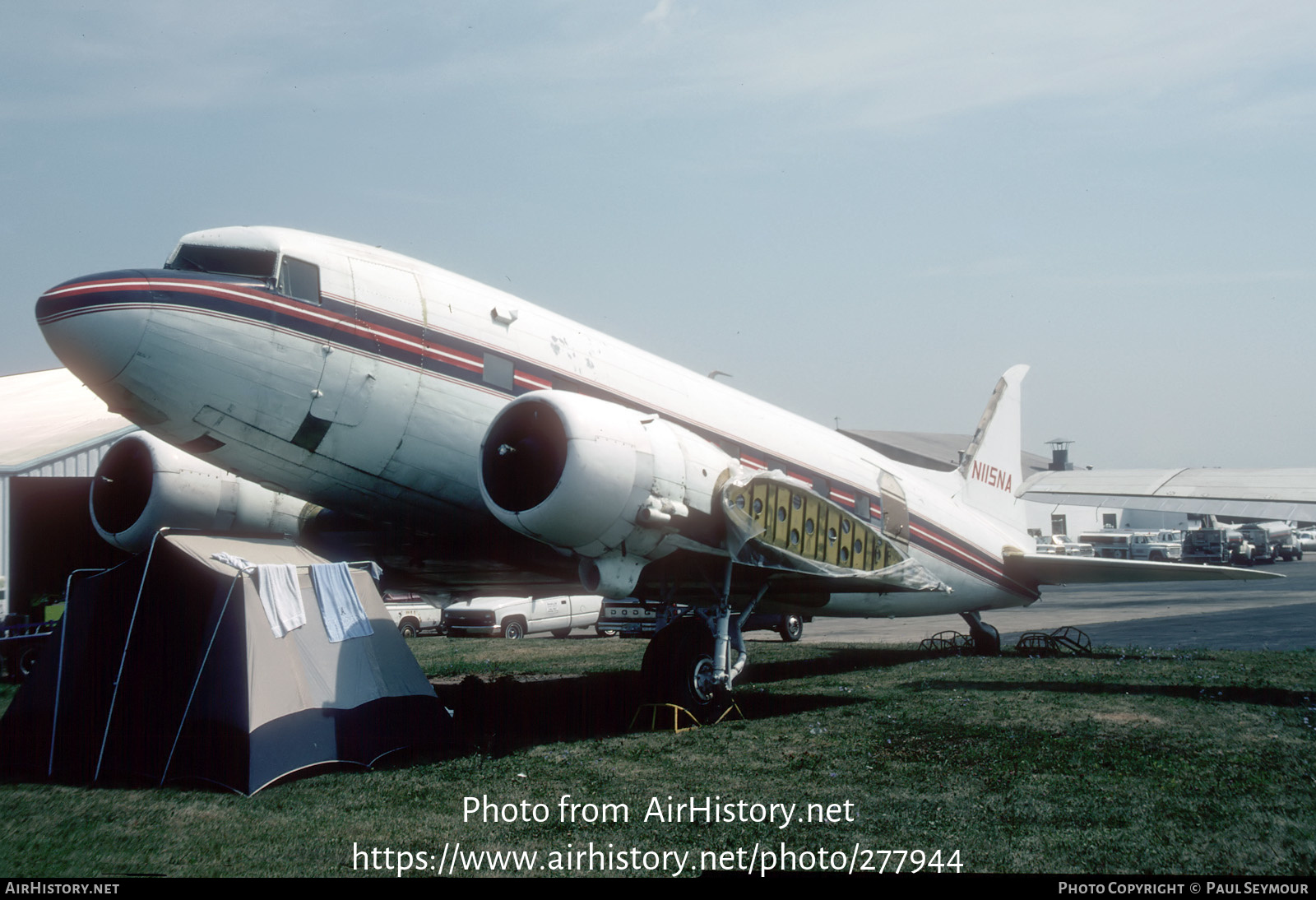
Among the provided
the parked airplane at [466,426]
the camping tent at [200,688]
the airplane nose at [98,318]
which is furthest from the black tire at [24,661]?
the airplane nose at [98,318]

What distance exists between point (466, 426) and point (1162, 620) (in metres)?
21.8

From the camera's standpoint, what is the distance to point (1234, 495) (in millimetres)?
11695

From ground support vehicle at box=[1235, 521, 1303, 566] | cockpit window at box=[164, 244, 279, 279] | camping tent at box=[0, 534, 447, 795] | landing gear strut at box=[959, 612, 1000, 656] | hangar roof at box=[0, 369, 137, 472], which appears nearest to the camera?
camping tent at box=[0, 534, 447, 795]

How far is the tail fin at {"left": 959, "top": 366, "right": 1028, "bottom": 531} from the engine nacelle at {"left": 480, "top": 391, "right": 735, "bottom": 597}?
32.7 feet

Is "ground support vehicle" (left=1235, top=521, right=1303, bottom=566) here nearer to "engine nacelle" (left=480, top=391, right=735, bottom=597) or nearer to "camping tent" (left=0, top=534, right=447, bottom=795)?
"engine nacelle" (left=480, top=391, right=735, bottom=597)

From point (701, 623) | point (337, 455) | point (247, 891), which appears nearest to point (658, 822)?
point (247, 891)

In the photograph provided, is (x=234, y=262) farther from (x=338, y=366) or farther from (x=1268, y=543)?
(x=1268, y=543)

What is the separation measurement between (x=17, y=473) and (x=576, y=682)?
1530cm

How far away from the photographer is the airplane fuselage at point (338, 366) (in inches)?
351

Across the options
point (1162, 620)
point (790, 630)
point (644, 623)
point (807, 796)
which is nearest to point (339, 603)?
point (807, 796)

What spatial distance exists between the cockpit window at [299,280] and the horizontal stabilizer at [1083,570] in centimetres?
1299

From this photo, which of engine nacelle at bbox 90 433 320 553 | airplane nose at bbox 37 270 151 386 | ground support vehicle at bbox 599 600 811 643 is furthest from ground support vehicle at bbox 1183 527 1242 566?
airplane nose at bbox 37 270 151 386

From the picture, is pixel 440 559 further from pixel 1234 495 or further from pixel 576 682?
pixel 1234 495

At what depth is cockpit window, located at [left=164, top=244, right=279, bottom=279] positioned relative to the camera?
9555 mm
